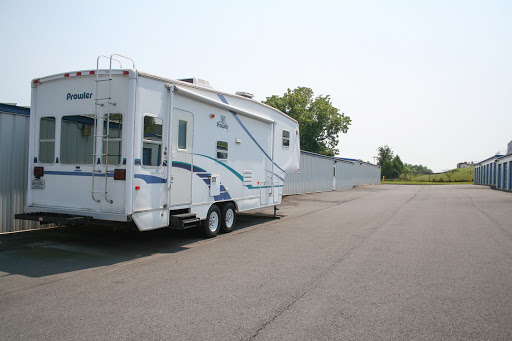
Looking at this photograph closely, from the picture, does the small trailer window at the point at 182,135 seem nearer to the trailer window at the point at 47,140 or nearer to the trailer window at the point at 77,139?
the trailer window at the point at 77,139

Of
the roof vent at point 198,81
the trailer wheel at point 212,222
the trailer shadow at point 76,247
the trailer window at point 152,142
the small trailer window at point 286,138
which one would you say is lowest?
the trailer shadow at point 76,247

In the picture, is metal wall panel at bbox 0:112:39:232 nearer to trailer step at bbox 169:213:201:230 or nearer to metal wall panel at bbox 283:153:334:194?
trailer step at bbox 169:213:201:230

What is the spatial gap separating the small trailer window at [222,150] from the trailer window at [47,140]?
3628mm

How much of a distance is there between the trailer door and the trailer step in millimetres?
268

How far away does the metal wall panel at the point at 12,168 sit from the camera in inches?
358

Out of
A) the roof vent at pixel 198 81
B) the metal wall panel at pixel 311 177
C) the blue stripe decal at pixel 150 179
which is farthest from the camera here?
the metal wall panel at pixel 311 177

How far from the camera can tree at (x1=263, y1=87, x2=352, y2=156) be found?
5353 centimetres

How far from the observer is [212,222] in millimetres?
9742

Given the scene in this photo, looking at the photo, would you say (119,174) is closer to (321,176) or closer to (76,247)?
(76,247)

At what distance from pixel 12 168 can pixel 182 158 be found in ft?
14.0

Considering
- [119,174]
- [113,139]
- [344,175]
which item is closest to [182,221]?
[119,174]

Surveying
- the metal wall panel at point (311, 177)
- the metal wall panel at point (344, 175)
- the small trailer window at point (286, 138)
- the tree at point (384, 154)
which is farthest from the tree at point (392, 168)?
the small trailer window at point (286, 138)

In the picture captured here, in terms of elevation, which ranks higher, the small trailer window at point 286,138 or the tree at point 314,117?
the tree at point 314,117

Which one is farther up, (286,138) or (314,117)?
(314,117)
